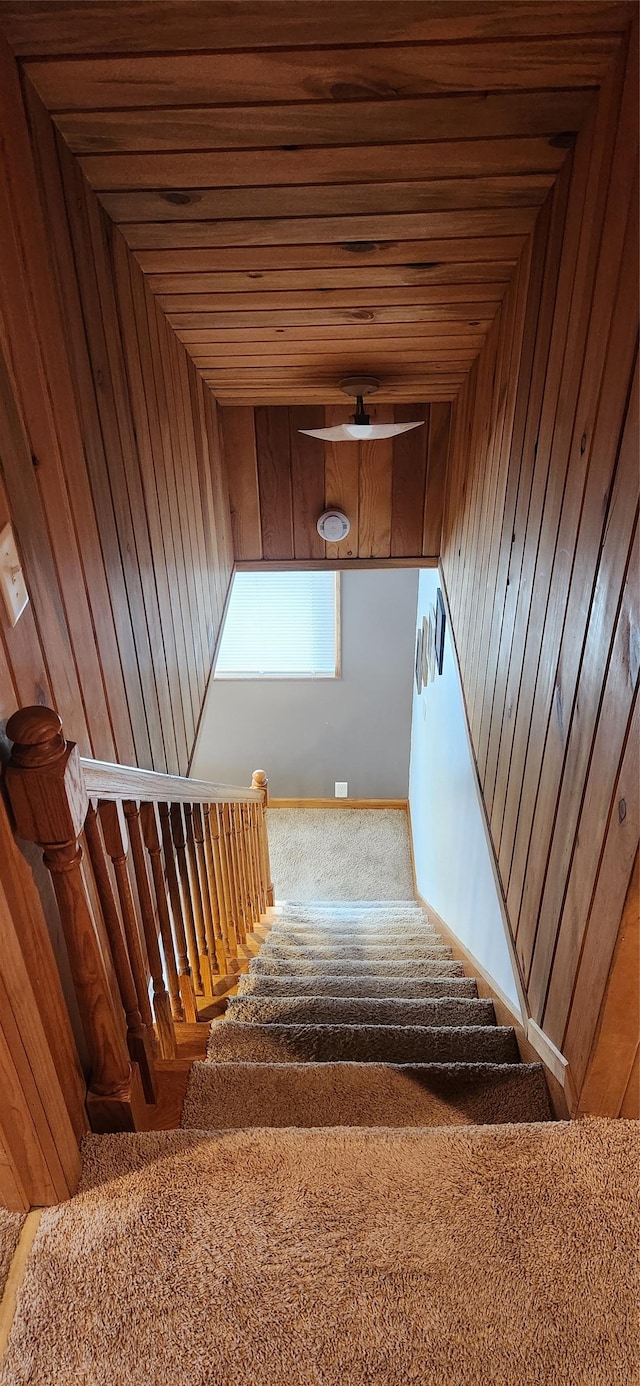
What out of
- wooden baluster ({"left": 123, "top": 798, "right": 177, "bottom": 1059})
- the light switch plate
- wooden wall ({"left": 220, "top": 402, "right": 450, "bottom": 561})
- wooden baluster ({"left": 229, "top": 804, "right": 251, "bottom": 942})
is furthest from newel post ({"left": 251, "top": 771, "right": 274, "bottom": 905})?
the light switch plate

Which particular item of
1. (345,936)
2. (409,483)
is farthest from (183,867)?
(409,483)

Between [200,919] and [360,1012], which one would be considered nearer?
[360,1012]

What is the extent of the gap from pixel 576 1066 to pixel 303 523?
8.73 feet

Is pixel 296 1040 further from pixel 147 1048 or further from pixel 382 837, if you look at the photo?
pixel 382 837

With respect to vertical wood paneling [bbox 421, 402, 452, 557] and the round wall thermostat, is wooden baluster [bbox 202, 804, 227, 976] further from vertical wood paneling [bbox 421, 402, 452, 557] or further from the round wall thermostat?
vertical wood paneling [bbox 421, 402, 452, 557]

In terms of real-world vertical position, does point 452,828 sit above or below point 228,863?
Result: below

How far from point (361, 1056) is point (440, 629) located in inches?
92.8

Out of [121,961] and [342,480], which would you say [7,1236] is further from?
[342,480]

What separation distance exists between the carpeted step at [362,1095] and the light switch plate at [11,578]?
40.9 inches

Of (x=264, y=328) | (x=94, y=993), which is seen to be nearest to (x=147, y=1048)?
(x=94, y=993)

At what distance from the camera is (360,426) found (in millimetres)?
2539

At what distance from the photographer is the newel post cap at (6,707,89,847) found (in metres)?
0.92

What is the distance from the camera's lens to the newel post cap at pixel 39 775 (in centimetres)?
92

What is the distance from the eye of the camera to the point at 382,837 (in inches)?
229
